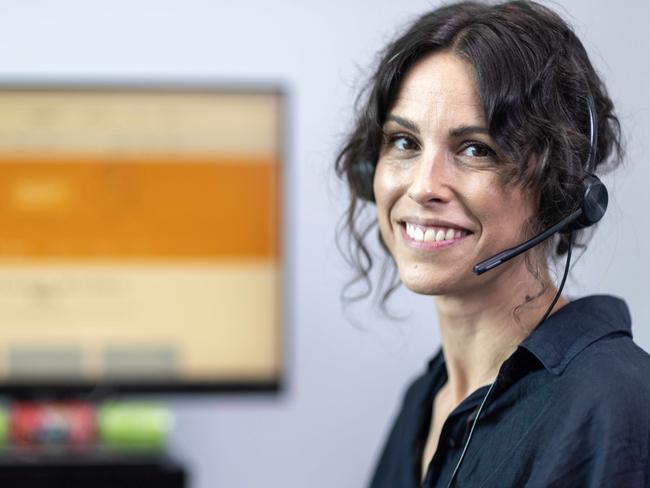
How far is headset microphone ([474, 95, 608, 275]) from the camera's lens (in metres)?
1.14

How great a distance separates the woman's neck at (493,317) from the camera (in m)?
1.24

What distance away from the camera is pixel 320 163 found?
8.34 ft

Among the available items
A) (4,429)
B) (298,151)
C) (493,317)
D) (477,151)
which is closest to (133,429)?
(4,429)

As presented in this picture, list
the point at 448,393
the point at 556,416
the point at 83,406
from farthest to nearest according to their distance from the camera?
the point at 83,406 → the point at 448,393 → the point at 556,416

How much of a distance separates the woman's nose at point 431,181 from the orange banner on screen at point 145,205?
136 centimetres

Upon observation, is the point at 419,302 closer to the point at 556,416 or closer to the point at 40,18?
the point at 40,18

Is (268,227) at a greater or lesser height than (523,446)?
greater

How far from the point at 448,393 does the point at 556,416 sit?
37 centimetres

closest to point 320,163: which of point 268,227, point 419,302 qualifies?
point 268,227

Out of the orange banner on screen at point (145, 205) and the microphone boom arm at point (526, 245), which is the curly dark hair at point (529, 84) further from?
the orange banner on screen at point (145, 205)

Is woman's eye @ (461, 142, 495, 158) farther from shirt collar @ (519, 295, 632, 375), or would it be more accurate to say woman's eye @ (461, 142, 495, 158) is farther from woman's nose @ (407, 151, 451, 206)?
shirt collar @ (519, 295, 632, 375)

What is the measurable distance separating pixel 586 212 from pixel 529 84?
5.7 inches

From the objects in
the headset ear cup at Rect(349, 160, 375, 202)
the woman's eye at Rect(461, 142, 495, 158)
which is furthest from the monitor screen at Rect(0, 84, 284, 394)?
the woman's eye at Rect(461, 142, 495, 158)

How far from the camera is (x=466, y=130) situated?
1.16 metres
